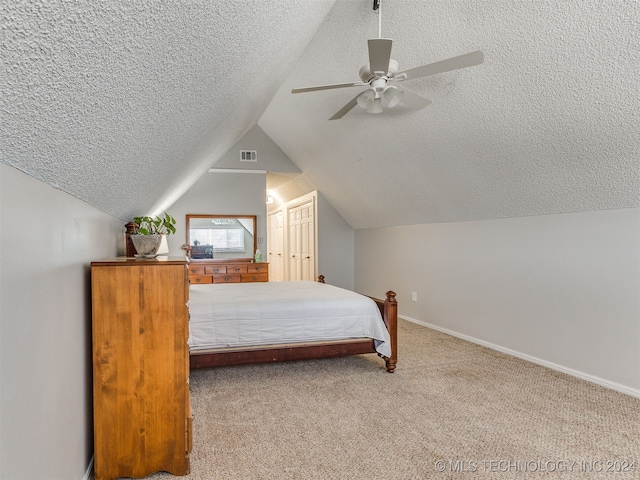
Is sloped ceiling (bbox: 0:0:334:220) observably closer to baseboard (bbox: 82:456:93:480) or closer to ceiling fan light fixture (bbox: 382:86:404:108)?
ceiling fan light fixture (bbox: 382:86:404:108)

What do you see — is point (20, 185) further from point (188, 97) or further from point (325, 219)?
point (325, 219)

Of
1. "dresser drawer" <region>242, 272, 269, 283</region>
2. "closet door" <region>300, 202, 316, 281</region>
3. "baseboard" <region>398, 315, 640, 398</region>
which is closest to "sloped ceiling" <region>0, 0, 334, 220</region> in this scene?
"baseboard" <region>398, 315, 640, 398</region>

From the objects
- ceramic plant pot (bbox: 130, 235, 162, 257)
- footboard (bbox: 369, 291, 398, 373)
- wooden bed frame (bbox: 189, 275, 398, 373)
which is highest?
ceramic plant pot (bbox: 130, 235, 162, 257)

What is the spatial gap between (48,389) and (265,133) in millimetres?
5625

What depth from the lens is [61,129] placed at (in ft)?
3.18

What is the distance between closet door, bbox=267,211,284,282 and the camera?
8.88m

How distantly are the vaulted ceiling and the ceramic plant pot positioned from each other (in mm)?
272

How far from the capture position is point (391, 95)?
97.3 inches

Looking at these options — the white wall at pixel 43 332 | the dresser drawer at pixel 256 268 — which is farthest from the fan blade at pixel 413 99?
the dresser drawer at pixel 256 268

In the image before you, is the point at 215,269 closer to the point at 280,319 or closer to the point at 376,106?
the point at 280,319

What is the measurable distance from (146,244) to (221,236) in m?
4.06

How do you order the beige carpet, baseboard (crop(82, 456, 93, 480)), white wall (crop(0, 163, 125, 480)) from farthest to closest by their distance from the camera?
the beige carpet → baseboard (crop(82, 456, 93, 480)) → white wall (crop(0, 163, 125, 480))

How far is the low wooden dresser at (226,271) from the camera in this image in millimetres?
5832

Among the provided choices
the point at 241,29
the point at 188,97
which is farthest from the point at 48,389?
the point at 241,29
